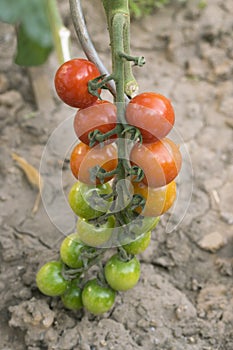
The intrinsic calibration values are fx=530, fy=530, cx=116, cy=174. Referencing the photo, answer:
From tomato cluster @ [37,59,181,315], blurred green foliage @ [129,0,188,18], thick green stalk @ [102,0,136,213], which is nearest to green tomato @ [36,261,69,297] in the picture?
tomato cluster @ [37,59,181,315]

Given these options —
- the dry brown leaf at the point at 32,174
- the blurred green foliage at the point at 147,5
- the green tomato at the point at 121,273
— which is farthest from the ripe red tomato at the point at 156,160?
the blurred green foliage at the point at 147,5

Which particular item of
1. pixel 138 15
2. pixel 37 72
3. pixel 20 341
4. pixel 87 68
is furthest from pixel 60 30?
pixel 20 341

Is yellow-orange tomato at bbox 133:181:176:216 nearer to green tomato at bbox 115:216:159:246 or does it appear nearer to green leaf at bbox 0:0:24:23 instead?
green tomato at bbox 115:216:159:246

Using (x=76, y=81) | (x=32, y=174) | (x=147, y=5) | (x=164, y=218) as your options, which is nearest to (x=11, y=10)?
(x=32, y=174)

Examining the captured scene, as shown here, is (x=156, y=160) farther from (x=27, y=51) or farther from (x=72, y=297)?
(x=27, y=51)

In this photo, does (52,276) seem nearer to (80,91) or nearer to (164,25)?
(80,91)
